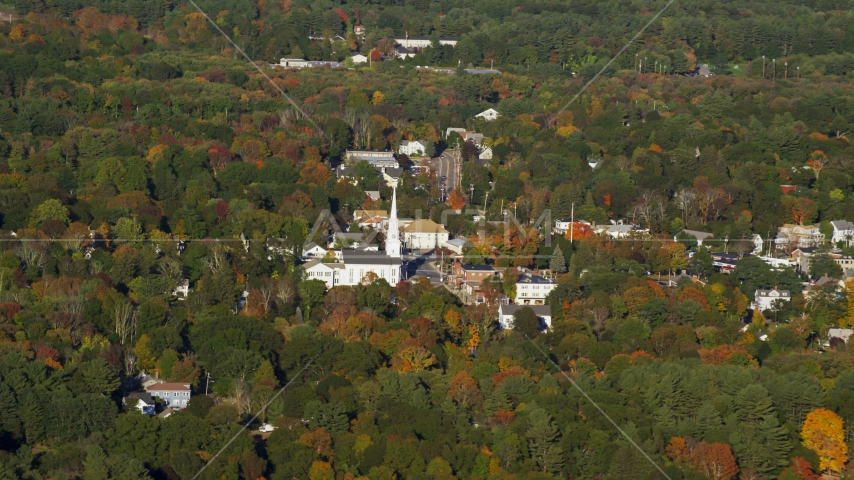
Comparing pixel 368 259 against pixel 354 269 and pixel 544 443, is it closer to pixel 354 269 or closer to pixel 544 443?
pixel 354 269

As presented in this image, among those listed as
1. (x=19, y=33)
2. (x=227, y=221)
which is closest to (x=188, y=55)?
(x=19, y=33)

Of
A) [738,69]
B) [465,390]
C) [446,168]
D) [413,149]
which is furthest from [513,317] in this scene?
[738,69]

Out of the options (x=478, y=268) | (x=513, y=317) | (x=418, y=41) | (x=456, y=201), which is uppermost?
(x=418, y=41)

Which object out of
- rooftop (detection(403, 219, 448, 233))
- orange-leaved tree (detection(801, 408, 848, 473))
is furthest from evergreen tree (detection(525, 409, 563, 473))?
rooftop (detection(403, 219, 448, 233))

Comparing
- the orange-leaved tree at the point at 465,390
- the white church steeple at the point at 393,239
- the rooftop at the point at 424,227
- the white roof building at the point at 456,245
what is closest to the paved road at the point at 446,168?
the rooftop at the point at 424,227

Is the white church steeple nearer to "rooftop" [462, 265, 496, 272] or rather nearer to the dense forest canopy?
"rooftop" [462, 265, 496, 272]

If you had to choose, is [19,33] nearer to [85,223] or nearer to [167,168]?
[167,168]

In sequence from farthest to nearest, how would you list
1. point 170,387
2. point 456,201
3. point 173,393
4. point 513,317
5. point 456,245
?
point 456,201 < point 456,245 < point 513,317 < point 170,387 < point 173,393
